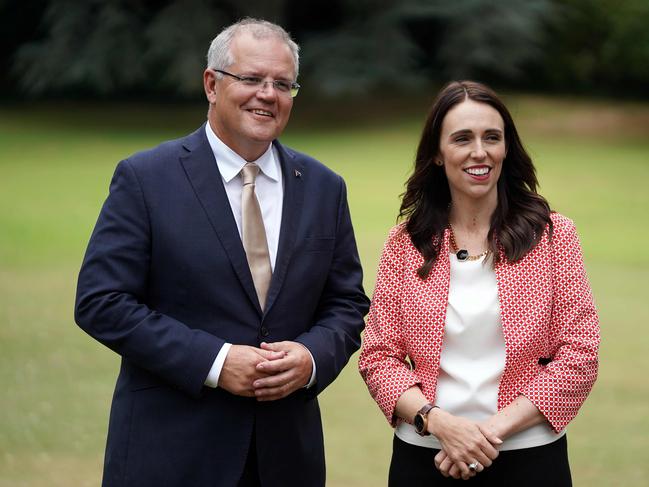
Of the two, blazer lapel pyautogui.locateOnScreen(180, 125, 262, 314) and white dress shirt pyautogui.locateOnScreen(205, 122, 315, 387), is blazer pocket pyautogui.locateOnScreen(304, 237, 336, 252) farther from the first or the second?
blazer lapel pyautogui.locateOnScreen(180, 125, 262, 314)

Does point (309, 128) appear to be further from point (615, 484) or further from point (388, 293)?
point (388, 293)

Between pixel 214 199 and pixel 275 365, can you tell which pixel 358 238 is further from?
pixel 275 365

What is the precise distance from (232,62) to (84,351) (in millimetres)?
5928

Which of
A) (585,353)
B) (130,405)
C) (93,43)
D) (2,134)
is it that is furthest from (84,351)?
(93,43)

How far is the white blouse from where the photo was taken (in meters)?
3.20

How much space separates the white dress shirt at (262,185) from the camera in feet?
11.0

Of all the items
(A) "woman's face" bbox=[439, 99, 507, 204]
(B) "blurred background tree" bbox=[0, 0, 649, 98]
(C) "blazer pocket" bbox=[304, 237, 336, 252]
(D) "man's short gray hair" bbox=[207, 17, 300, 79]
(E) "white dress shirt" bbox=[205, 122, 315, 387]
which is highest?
(B) "blurred background tree" bbox=[0, 0, 649, 98]

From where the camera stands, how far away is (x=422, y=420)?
318 cm

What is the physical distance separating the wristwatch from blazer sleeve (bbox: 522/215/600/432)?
309mm

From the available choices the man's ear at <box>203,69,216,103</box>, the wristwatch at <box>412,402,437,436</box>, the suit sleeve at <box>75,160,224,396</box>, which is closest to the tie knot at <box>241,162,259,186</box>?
the man's ear at <box>203,69,216,103</box>

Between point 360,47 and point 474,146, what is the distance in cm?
2339

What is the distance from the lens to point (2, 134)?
22906 mm

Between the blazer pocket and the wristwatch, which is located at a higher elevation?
the blazer pocket

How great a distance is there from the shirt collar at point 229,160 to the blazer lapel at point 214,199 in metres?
0.02
